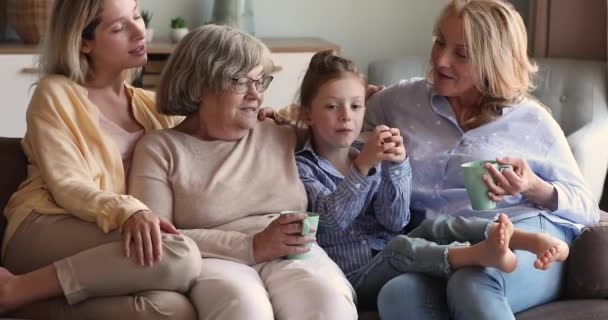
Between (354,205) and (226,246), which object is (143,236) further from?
(354,205)

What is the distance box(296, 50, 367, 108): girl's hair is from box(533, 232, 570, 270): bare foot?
596 mm

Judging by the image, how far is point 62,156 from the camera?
2.34 meters

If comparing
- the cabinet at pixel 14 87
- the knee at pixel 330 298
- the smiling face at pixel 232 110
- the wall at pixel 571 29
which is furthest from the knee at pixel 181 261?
the wall at pixel 571 29

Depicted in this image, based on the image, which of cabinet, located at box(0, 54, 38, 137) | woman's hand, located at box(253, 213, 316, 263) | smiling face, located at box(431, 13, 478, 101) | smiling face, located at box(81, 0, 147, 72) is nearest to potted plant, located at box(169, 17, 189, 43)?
cabinet, located at box(0, 54, 38, 137)

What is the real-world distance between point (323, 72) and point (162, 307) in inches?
27.4

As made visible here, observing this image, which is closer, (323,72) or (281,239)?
(281,239)

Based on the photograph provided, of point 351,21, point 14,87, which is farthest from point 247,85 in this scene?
point 351,21

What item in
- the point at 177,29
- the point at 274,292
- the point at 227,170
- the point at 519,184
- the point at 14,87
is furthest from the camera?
the point at 177,29

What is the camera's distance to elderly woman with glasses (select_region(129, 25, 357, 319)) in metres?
2.21

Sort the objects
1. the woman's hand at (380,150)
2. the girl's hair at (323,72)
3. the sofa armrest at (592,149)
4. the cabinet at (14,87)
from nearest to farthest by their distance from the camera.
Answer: the woman's hand at (380,150), the girl's hair at (323,72), the sofa armrest at (592,149), the cabinet at (14,87)

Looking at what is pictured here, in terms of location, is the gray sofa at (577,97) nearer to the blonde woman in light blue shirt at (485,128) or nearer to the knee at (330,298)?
the blonde woman in light blue shirt at (485,128)

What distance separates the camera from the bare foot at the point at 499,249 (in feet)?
6.85

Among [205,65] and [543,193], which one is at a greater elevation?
[205,65]

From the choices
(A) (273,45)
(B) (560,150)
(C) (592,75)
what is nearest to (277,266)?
(B) (560,150)
